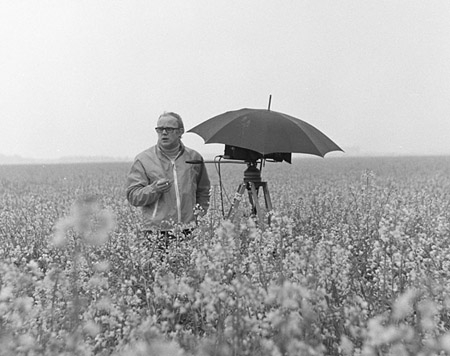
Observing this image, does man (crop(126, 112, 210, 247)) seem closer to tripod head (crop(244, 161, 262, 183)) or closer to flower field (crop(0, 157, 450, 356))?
flower field (crop(0, 157, 450, 356))

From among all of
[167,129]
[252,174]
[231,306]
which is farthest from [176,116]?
[231,306]

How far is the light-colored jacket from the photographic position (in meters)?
4.57

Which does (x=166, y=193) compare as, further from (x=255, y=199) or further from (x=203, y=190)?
(x=255, y=199)

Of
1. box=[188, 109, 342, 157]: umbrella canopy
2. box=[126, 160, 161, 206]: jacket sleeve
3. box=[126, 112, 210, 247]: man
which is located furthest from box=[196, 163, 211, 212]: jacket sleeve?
box=[126, 160, 161, 206]: jacket sleeve

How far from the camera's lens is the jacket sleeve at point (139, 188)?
14.4 ft

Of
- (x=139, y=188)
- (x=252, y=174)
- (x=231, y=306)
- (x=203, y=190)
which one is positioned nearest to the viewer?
(x=231, y=306)

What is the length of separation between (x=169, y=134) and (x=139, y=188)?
0.63 m

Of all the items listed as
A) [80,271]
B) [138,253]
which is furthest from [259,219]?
[80,271]

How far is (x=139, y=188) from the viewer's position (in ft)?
14.9

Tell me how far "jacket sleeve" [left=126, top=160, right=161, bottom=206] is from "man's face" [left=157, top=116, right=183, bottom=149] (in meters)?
0.33

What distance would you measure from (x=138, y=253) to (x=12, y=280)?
1589 mm

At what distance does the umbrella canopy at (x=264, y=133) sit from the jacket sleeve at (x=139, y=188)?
77 cm

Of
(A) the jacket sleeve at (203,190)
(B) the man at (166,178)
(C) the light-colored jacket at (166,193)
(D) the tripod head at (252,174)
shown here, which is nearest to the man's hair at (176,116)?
(B) the man at (166,178)

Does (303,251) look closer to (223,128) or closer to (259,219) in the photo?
(259,219)
